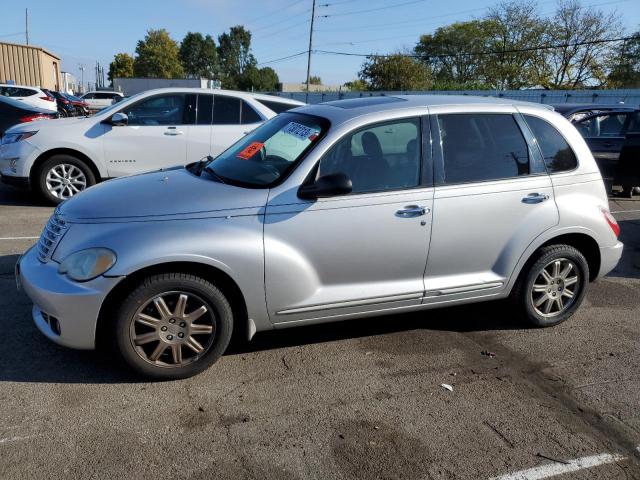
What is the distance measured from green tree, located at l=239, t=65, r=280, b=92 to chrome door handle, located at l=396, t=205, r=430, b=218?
87831 millimetres

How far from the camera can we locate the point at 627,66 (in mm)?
51375

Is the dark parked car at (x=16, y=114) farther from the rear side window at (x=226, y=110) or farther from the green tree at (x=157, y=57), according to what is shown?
the green tree at (x=157, y=57)

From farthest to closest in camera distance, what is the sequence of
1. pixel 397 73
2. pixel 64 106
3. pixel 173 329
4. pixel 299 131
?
1. pixel 397 73
2. pixel 64 106
3. pixel 299 131
4. pixel 173 329

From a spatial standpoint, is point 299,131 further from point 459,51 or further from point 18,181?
point 459,51

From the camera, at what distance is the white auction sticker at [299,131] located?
3.96 m

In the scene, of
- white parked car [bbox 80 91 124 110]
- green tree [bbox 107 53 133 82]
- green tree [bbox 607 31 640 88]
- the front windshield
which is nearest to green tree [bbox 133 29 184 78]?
green tree [bbox 107 53 133 82]

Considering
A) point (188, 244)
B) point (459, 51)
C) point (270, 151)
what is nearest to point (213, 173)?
point (270, 151)

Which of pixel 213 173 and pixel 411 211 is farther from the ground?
pixel 213 173

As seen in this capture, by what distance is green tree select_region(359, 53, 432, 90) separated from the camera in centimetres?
5981

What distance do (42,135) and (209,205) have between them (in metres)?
5.67

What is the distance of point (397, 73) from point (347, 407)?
6023cm

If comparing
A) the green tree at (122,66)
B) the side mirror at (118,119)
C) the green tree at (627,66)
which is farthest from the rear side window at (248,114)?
the green tree at (122,66)

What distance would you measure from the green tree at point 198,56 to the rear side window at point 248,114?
111 meters

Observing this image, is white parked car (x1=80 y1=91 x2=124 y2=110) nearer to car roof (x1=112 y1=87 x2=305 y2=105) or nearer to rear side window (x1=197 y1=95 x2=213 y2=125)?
car roof (x1=112 y1=87 x2=305 y2=105)
